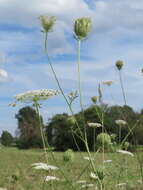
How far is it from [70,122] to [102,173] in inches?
59.5

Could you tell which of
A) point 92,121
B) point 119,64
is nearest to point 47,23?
point 119,64

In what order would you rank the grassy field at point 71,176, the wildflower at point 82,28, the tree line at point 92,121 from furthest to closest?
1. the grassy field at point 71,176
2. the tree line at point 92,121
3. the wildflower at point 82,28

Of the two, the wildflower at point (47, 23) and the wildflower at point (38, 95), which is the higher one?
the wildflower at point (47, 23)

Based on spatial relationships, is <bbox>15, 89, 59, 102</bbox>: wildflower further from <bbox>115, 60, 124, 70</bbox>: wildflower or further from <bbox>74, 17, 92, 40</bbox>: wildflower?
<bbox>115, 60, 124, 70</bbox>: wildflower

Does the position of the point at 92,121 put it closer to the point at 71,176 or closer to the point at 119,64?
the point at 71,176

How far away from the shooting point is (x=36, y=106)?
248cm

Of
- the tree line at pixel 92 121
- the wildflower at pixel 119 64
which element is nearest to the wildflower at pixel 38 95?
the tree line at pixel 92 121

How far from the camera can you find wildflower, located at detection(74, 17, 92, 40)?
225 cm

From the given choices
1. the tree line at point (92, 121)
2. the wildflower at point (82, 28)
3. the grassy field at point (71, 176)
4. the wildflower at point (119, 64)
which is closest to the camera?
the wildflower at point (82, 28)

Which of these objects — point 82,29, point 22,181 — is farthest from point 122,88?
point 22,181

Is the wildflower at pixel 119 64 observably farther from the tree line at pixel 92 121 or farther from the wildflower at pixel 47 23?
the wildflower at pixel 47 23

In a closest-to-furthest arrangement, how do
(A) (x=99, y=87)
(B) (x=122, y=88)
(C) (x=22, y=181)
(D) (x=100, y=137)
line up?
(A) (x=99, y=87) < (B) (x=122, y=88) < (D) (x=100, y=137) < (C) (x=22, y=181)

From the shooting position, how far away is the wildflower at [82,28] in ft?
7.37

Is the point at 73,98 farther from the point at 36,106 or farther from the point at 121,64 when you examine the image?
the point at 121,64
